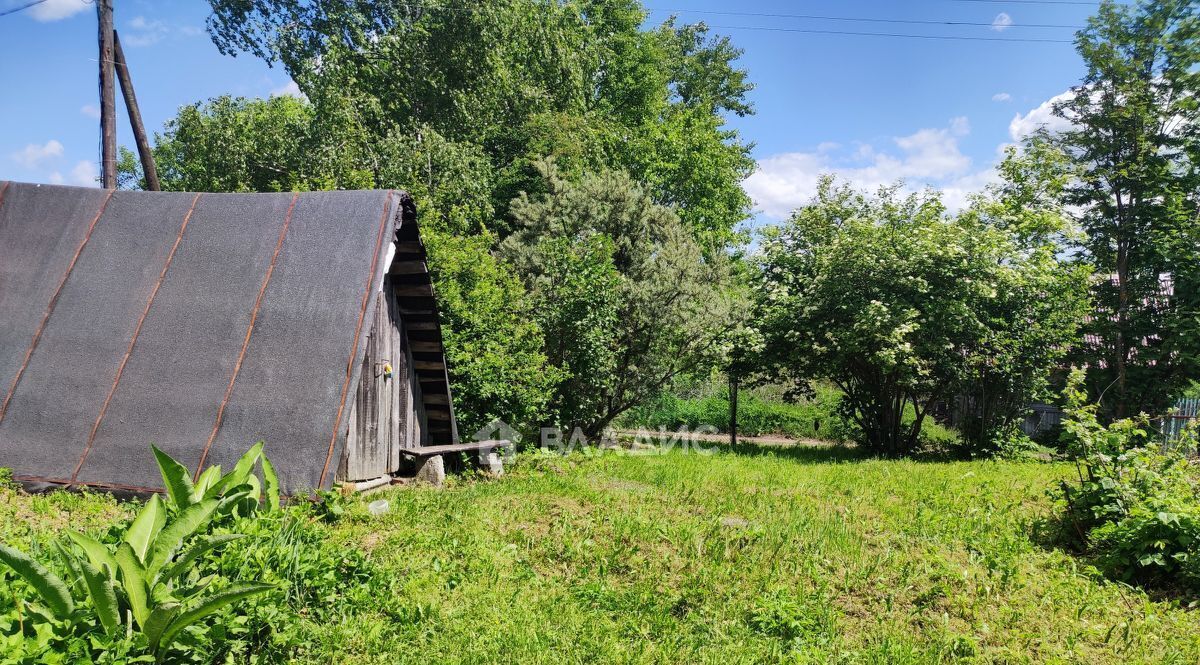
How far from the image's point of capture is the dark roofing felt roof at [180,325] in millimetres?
5938

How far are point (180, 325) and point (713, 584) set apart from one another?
5388mm

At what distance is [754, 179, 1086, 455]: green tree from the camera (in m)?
13.0

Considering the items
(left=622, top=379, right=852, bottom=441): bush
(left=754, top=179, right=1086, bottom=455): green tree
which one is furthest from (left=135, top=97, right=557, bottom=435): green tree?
(left=622, top=379, right=852, bottom=441): bush

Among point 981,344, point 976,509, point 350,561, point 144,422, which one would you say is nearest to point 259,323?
point 144,422

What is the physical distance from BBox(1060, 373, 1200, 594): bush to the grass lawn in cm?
36

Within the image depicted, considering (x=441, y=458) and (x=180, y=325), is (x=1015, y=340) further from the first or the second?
(x=180, y=325)

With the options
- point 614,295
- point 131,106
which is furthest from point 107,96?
point 614,295

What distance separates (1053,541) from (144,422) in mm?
8353

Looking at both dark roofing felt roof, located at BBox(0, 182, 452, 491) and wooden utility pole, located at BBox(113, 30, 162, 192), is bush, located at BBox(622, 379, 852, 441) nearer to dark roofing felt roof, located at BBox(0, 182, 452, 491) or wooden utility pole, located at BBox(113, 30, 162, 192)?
wooden utility pole, located at BBox(113, 30, 162, 192)

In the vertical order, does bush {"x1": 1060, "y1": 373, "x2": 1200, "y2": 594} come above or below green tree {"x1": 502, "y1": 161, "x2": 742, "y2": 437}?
below

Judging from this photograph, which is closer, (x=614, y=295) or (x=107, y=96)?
(x=107, y=96)

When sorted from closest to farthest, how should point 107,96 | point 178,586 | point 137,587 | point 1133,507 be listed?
point 137,587 → point 178,586 → point 1133,507 → point 107,96

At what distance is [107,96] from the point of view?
1116 centimetres

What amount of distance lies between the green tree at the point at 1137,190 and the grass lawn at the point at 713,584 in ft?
47.6
